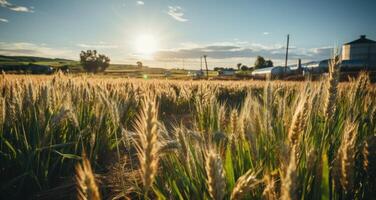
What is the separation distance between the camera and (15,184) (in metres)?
2.72

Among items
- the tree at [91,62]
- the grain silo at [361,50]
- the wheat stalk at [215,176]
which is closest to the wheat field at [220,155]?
the wheat stalk at [215,176]

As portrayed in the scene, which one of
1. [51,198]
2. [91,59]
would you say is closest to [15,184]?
[51,198]

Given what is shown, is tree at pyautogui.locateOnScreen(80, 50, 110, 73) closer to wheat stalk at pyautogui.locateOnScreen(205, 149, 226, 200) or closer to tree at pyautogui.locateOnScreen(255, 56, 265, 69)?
tree at pyautogui.locateOnScreen(255, 56, 265, 69)

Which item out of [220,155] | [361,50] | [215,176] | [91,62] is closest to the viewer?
[215,176]

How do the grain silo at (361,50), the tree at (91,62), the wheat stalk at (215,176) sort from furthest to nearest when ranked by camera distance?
the tree at (91,62)
the grain silo at (361,50)
the wheat stalk at (215,176)

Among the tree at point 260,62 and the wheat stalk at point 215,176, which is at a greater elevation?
the tree at point 260,62

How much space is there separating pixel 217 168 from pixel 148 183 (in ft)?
0.74

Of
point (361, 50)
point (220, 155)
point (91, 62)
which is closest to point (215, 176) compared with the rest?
point (220, 155)

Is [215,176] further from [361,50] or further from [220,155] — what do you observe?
[361,50]

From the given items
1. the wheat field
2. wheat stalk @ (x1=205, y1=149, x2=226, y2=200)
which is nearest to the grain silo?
the wheat field

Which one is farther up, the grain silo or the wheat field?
the grain silo

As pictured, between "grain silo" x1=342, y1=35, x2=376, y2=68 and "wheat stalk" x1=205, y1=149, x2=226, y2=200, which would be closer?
"wheat stalk" x1=205, y1=149, x2=226, y2=200

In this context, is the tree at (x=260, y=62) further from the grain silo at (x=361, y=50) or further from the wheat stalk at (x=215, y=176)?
the wheat stalk at (x=215, y=176)

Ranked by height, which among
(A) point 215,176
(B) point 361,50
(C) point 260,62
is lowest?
(A) point 215,176
